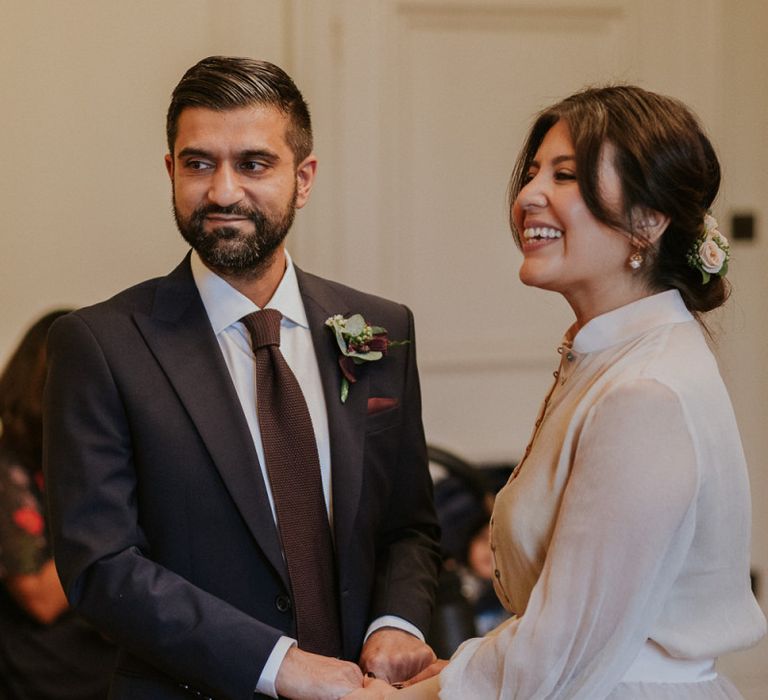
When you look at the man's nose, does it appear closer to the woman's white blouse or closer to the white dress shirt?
the white dress shirt

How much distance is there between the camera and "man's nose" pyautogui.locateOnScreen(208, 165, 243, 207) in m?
1.98

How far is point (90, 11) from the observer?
143 inches

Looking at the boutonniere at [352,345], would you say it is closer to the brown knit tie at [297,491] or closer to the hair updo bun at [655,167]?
the brown knit tie at [297,491]

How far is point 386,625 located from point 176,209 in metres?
0.78

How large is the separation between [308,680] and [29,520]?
1.42 metres

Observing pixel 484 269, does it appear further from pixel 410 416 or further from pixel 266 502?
pixel 266 502

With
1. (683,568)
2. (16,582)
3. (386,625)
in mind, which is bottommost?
(16,582)

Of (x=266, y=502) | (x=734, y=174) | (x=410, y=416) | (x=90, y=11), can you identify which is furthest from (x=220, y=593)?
(x=734, y=174)

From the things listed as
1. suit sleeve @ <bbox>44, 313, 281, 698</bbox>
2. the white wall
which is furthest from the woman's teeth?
the white wall

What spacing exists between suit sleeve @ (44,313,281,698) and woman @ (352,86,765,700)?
0.25m

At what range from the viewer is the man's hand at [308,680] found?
1897mm

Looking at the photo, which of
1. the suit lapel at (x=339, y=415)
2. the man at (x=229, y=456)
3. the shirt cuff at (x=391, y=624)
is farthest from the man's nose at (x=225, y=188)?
the shirt cuff at (x=391, y=624)

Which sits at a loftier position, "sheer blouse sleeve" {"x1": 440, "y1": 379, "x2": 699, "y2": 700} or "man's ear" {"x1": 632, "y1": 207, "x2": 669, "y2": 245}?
"man's ear" {"x1": 632, "y1": 207, "x2": 669, "y2": 245}

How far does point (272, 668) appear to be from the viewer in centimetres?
190
